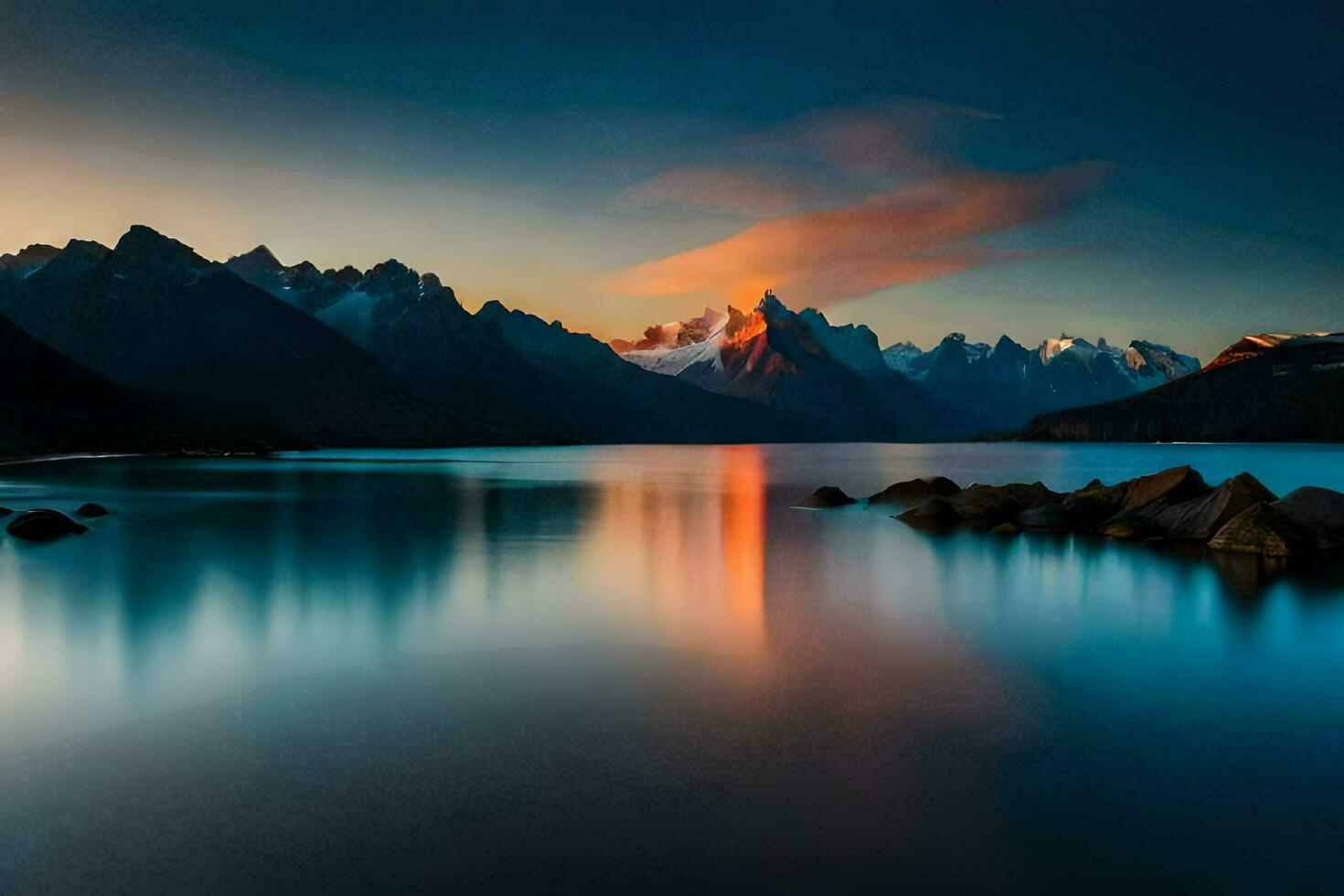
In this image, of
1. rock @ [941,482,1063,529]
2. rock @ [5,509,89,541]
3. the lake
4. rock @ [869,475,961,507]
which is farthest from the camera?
rock @ [869,475,961,507]

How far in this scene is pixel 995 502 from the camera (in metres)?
52.6

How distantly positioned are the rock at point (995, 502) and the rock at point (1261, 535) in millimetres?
12699

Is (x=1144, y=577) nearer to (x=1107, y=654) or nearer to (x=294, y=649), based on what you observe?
(x=1107, y=654)

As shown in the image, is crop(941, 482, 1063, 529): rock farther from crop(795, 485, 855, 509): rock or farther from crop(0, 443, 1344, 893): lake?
crop(0, 443, 1344, 893): lake

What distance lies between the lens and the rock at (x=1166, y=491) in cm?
4772

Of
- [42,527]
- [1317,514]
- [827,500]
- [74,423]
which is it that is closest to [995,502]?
[1317,514]

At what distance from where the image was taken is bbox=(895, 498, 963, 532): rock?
52.2m

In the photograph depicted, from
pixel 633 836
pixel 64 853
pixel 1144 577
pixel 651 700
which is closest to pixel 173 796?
pixel 64 853

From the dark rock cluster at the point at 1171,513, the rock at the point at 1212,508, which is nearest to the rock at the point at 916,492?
the dark rock cluster at the point at 1171,513

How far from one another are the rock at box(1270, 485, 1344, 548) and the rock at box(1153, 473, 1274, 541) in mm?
819

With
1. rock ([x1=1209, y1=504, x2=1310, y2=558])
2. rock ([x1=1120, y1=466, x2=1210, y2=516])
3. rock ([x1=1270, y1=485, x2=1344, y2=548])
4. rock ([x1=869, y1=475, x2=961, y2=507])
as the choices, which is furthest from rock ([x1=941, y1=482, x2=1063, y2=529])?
rock ([x1=1270, y1=485, x2=1344, y2=548])

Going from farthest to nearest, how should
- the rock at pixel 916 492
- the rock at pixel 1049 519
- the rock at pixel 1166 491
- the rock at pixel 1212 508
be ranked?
the rock at pixel 916 492 → the rock at pixel 1049 519 → the rock at pixel 1166 491 → the rock at pixel 1212 508

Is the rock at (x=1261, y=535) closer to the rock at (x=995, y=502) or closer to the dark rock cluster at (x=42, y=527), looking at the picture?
the rock at (x=995, y=502)

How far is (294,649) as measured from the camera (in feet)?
70.4
